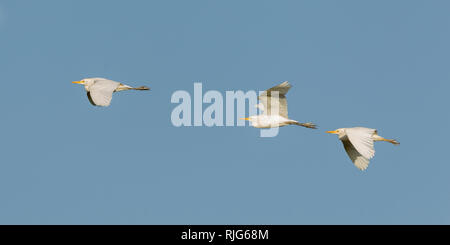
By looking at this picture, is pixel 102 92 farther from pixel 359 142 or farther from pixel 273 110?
pixel 359 142

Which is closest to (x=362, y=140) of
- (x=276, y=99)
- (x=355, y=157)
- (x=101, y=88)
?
(x=355, y=157)

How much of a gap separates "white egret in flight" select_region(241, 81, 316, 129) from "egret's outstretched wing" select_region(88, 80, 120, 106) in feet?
14.9

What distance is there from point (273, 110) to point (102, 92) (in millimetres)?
5439

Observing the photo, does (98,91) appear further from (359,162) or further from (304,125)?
(359,162)

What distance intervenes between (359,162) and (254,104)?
3.77 meters

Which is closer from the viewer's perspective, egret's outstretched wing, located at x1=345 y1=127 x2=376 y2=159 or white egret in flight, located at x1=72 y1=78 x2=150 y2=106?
egret's outstretched wing, located at x1=345 y1=127 x2=376 y2=159

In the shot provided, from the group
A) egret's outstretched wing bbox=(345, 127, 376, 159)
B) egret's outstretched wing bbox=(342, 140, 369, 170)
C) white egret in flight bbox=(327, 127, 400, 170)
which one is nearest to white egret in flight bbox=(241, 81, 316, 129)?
white egret in flight bbox=(327, 127, 400, 170)

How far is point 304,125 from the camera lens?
2484cm

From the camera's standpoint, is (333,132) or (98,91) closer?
(98,91)

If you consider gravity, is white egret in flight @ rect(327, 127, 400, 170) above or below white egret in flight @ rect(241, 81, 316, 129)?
below

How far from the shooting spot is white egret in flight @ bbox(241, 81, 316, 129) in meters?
24.3

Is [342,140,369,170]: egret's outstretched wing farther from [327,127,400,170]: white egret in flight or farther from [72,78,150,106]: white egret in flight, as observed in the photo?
[72,78,150,106]: white egret in flight
